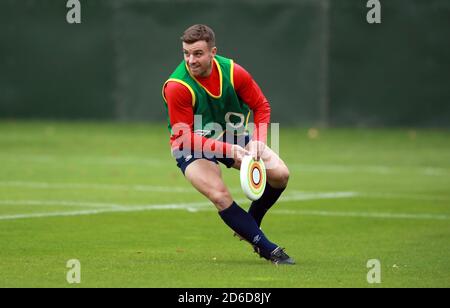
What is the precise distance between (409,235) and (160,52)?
1657cm

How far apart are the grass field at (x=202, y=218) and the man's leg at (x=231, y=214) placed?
0.20 meters

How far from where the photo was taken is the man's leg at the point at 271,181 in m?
10.1

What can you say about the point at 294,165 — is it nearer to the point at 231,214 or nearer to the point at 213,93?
the point at 213,93

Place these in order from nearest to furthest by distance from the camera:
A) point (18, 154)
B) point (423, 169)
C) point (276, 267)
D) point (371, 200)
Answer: point (276, 267) → point (371, 200) → point (423, 169) → point (18, 154)

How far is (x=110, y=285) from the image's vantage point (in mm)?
8484

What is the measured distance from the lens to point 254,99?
10.1 m

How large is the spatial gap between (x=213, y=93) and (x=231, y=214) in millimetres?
1023

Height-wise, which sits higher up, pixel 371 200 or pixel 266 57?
pixel 266 57

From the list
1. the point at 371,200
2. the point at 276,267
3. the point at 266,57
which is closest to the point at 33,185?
the point at 371,200

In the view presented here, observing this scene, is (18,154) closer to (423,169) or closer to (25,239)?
(423,169)
